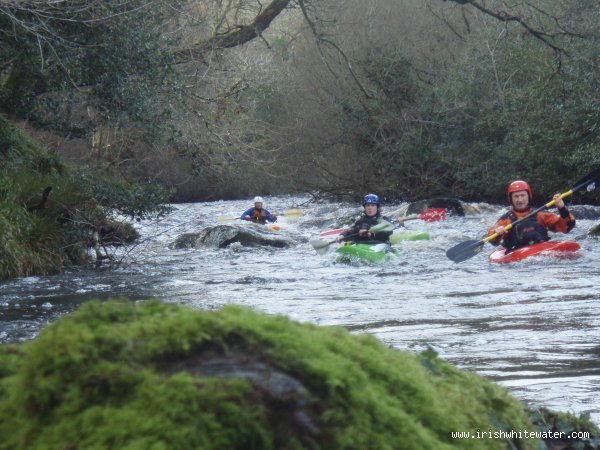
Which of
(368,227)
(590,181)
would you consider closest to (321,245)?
(368,227)

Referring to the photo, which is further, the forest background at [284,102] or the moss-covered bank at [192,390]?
the forest background at [284,102]

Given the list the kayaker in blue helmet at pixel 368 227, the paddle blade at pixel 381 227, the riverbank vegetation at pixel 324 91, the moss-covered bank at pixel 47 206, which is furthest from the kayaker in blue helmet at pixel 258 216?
the paddle blade at pixel 381 227

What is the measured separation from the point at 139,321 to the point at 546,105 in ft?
73.4

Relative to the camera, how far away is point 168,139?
15742mm

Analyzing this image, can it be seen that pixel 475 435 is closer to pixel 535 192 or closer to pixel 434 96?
pixel 535 192

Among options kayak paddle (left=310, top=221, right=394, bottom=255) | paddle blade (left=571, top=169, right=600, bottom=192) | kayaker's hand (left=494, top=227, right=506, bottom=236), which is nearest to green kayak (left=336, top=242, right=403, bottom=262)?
kayak paddle (left=310, top=221, right=394, bottom=255)

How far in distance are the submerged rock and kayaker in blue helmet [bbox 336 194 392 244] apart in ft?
9.83

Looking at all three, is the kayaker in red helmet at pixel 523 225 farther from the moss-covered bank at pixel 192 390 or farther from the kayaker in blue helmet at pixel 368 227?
the moss-covered bank at pixel 192 390

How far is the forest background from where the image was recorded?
44.8ft

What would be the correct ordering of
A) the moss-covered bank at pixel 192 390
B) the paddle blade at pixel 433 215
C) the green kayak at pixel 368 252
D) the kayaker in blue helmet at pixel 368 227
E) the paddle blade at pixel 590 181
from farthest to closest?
the paddle blade at pixel 433 215
the kayaker in blue helmet at pixel 368 227
the green kayak at pixel 368 252
the paddle blade at pixel 590 181
the moss-covered bank at pixel 192 390

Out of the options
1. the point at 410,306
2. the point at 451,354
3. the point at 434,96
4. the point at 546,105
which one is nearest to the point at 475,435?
the point at 451,354

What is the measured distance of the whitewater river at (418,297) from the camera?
5751 millimetres

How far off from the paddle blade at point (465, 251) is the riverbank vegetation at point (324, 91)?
338 centimetres

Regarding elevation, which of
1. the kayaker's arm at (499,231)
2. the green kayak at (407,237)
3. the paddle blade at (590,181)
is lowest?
the green kayak at (407,237)
